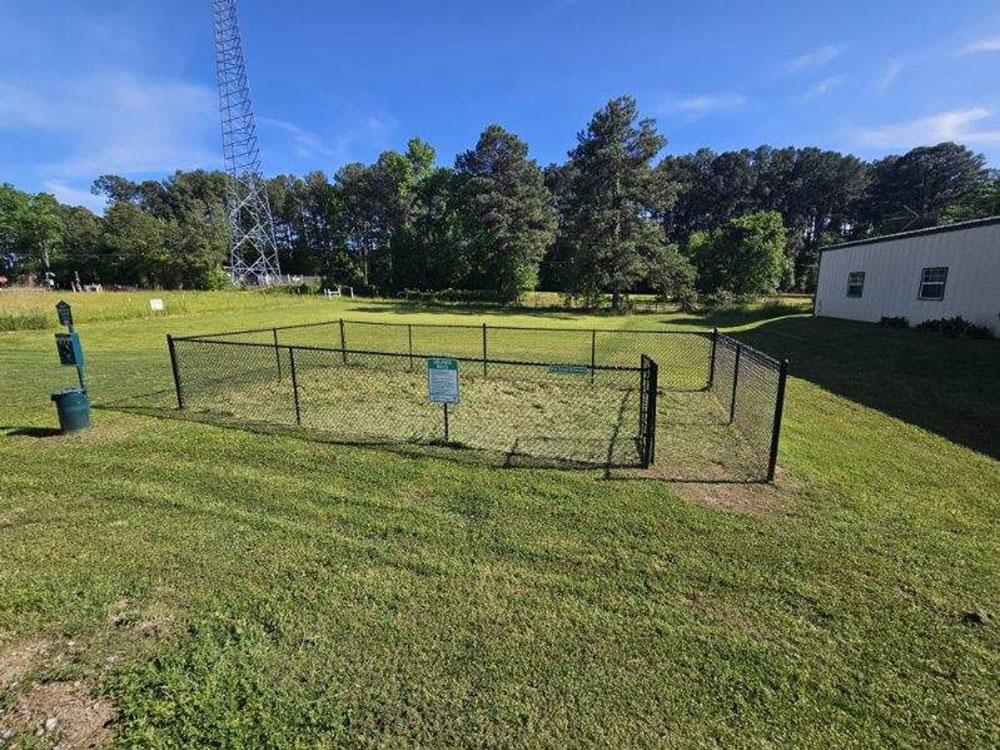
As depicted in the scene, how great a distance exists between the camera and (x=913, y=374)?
11.0m

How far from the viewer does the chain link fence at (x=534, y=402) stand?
6.29 metres

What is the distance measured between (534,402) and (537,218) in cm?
3460

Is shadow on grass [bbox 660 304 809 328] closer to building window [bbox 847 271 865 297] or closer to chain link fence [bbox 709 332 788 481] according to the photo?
building window [bbox 847 271 865 297]

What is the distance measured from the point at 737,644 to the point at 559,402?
241 inches

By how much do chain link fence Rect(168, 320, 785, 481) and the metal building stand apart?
305 inches

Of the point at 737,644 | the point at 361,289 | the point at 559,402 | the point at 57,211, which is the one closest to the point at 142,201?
the point at 57,211

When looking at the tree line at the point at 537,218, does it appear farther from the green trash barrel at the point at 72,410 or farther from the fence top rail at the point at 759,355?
the green trash barrel at the point at 72,410

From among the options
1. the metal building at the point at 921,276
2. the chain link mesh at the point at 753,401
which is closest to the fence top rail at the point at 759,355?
the chain link mesh at the point at 753,401

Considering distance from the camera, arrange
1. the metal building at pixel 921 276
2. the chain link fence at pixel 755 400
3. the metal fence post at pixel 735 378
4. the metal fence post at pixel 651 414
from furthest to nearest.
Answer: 1. the metal building at pixel 921 276
2. the metal fence post at pixel 735 378
3. the chain link fence at pixel 755 400
4. the metal fence post at pixel 651 414

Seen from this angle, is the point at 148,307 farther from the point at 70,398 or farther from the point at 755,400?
the point at 755,400

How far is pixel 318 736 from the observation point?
2426 mm

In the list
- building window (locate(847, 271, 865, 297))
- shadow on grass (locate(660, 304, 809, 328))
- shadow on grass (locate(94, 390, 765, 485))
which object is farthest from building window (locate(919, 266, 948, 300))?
shadow on grass (locate(94, 390, 765, 485))

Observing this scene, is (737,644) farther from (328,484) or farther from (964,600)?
(328,484)

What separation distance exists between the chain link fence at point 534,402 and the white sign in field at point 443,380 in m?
0.80
